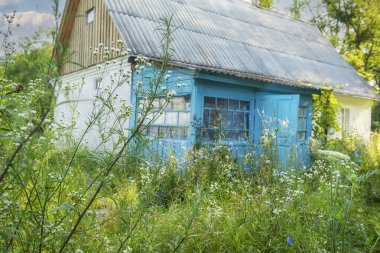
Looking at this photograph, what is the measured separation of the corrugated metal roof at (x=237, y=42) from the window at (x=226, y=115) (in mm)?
817

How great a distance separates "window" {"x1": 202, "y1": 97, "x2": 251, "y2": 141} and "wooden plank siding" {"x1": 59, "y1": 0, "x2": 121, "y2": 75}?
305 cm

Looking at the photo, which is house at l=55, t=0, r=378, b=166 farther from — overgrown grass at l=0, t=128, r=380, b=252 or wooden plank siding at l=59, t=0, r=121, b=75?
overgrown grass at l=0, t=128, r=380, b=252

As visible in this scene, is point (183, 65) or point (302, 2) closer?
point (183, 65)

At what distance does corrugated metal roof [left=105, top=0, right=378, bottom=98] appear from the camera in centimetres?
869

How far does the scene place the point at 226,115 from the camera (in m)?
8.77

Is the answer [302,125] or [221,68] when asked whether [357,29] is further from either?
[221,68]

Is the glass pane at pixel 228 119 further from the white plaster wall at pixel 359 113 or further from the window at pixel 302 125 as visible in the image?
the white plaster wall at pixel 359 113

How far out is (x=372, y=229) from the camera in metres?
3.79

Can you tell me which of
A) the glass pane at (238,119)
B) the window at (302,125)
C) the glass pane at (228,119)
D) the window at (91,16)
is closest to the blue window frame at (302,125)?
the window at (302,125)

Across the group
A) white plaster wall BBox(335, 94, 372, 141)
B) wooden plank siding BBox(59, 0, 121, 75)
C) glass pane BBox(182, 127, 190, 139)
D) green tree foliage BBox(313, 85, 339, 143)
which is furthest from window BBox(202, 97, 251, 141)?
white plaster wall BBox(335, 94, 372, 141)

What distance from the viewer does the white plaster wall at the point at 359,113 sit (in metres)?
14.1

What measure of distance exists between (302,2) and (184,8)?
647 inches

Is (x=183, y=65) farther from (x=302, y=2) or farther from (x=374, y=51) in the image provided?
(x=302, y=2)

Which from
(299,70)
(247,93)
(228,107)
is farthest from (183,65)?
(299,70)
